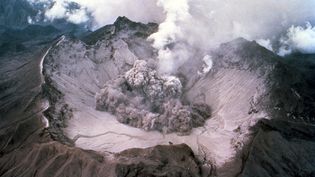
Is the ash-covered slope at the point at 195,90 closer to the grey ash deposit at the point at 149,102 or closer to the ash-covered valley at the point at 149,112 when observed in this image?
the ash-covered valley at the point at 149,112

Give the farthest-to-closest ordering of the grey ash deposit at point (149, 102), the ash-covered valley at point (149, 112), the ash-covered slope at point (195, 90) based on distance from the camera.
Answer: the grey ash deposit at point (149, 102) < the ash-covered slope at point (195, 90) < the ash-covered valley at point (149, 112)

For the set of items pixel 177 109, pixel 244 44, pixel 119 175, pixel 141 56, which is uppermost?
pixel 244 44

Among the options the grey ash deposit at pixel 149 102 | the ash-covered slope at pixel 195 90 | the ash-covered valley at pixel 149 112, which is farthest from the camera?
the grey ash deposit at pixel 149 102

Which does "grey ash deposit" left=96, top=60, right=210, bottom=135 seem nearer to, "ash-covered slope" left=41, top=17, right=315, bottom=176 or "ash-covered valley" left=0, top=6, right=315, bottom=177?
"ash-covered valley" left=0, top=6, right=315, bottom=177

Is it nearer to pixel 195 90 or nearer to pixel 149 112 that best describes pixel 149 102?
pixel 149 112

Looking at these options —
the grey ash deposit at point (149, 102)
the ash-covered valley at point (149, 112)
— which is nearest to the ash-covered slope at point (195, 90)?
the ash-covered valley at point (149, 112)

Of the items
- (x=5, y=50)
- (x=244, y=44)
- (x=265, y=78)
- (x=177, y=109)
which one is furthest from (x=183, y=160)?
(x=5, y=50)

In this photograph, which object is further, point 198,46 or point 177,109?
point 198,46

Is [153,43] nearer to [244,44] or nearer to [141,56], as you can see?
[141,56]
